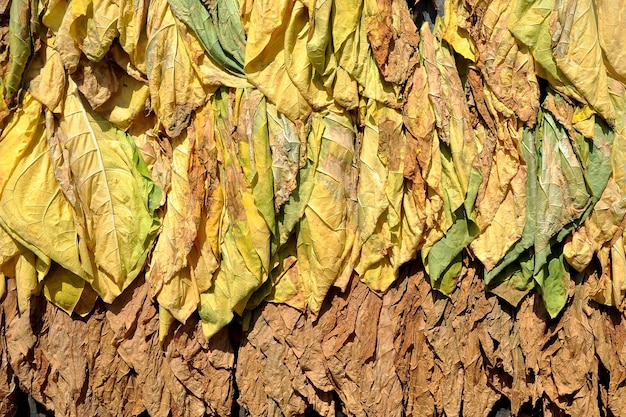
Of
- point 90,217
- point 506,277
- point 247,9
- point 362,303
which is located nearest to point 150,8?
point 247,9

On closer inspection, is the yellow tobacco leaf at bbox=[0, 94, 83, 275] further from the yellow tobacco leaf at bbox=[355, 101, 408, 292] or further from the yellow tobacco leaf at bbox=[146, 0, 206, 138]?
the yellow tobacco leaf at bbox=[355, 101, 408, 292]

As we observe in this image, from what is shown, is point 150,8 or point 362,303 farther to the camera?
point 362,303

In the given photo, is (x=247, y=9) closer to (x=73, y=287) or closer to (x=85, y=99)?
(x=85, y=99)

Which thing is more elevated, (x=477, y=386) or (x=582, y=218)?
(x=582, y=218)

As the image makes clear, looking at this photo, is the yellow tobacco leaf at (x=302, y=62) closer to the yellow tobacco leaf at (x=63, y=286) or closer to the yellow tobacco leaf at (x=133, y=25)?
the yellow tobacco leaf at (x=133, y=25)

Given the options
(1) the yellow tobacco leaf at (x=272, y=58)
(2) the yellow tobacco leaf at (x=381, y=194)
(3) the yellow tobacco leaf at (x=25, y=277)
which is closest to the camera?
(1) the yellow tobacco leaf at (x=272, y=58)

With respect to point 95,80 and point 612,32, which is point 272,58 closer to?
point 95,80

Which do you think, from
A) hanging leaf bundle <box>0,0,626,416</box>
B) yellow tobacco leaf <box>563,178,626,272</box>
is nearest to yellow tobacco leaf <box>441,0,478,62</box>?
hanging leaf bundle <box>0,0,626,416</box>

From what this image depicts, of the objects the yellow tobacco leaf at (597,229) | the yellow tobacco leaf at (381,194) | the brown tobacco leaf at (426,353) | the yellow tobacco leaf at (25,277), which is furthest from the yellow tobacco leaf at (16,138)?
the yellow tobacco leaf at (597,229)
